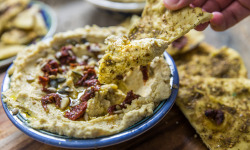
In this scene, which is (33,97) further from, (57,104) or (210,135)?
(210,135)

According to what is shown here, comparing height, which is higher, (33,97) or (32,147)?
(33,97)

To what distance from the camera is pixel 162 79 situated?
8.50 ft

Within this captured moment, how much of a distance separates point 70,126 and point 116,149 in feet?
2.41

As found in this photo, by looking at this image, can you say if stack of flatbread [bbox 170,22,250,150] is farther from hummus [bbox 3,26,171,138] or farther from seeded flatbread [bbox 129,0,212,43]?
seeded flatbread [bbox 129,0,212,43]

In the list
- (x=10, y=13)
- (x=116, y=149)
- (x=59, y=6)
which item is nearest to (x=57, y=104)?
(x=116, y=149)

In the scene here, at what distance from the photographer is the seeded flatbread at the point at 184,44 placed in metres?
3.82

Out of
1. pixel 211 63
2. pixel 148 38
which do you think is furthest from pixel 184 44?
pixel 148 38

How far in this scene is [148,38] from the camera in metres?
2.39

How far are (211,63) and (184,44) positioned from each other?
0.52 metres

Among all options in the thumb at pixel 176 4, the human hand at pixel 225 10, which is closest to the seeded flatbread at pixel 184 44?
the human hand at pixel 225 10

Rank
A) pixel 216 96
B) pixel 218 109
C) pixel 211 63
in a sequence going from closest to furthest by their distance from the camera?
pixel 218 109 < pixel 216 96 < pixel 211 63

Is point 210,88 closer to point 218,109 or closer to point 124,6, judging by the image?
point 218,109

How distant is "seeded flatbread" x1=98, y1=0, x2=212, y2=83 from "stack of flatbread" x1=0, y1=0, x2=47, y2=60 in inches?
94.5

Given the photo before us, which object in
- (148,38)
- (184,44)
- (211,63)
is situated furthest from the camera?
(184,44)
